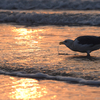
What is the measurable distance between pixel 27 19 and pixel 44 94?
14.7 metres

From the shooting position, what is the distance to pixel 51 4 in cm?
2700

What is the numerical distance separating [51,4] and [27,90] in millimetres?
22514

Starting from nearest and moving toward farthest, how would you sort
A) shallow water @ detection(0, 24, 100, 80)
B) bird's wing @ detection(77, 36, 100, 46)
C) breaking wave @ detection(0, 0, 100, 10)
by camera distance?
shallow water @ detection(0, 24, 100, 80) → bird's wing @ detection(77, 36, 100, 46) → breaking wave @ detection(0, 0, 100, 10)

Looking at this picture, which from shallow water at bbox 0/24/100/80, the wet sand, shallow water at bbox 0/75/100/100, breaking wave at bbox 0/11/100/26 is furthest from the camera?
breaking wave at bbox 0/11/100/26

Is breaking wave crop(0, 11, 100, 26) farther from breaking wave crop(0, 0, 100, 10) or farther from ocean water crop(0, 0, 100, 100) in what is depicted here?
breaking wave crop(0, 0, 100, 10)

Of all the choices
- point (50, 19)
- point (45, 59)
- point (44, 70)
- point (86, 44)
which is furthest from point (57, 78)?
point (50, 19)

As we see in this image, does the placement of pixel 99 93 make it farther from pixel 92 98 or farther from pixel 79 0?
pixel 79 0

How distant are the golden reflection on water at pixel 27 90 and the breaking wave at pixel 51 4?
1983 centimetres

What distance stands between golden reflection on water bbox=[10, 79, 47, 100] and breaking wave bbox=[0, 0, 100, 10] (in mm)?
19833

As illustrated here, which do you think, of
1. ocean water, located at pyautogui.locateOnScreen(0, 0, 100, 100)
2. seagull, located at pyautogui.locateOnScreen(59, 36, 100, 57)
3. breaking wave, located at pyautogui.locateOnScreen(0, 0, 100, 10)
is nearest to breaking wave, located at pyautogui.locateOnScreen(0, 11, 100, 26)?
ocean water, located at pyautogui.locateOnScreen(0, 0, 100, 100)

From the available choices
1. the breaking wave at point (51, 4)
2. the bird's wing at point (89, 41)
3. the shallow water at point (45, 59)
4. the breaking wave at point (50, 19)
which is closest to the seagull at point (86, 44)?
the bird's wing at point (89, 41)

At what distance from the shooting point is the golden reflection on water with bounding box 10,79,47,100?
15.5ft

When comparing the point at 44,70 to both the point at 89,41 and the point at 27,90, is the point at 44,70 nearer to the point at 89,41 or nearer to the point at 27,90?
the point at 27,90

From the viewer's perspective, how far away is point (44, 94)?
4812mm
